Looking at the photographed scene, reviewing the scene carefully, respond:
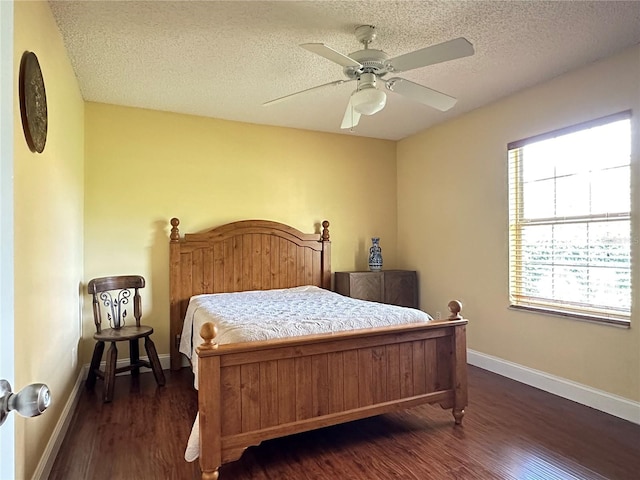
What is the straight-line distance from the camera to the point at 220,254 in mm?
4133

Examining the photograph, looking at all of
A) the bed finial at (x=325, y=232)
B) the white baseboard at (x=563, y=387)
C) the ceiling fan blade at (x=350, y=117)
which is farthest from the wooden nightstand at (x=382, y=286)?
the ceiling fan blade at (x=350, y=117)

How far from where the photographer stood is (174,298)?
12.9ft

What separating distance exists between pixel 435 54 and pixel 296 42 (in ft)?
3.16

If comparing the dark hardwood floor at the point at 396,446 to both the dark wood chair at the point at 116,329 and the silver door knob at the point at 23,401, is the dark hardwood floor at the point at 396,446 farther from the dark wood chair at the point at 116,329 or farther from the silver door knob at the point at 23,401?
the silver door knob at the point at 23,401

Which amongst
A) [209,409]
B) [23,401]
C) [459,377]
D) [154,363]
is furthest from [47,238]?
[459,377]

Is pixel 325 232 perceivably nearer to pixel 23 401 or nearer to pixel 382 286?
pixel 382 286

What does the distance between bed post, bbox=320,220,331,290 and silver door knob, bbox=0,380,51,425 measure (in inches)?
155

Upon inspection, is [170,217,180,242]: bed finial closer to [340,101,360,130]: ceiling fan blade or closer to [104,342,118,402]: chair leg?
[104,342,118,402]: chair leg

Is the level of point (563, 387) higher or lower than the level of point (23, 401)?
lower

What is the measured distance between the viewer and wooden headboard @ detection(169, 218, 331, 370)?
13.0 feet

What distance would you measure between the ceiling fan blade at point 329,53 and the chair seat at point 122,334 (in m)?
2.59

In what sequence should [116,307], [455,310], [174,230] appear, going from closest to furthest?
[455,310] < [116,307] < [174,230]

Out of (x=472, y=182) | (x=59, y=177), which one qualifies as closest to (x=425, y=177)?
(x=472, y=182)

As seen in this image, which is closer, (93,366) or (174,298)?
(93,366)
